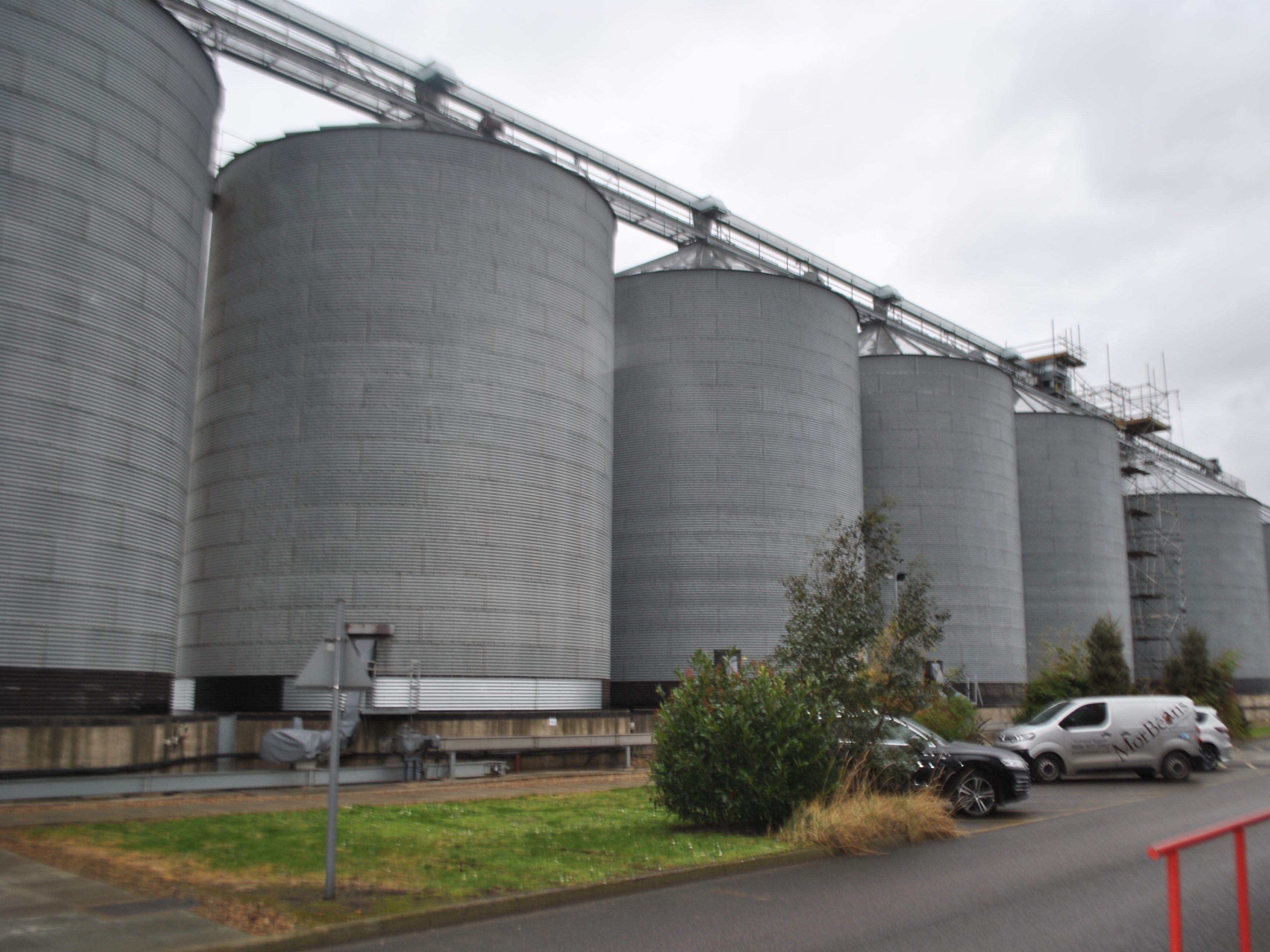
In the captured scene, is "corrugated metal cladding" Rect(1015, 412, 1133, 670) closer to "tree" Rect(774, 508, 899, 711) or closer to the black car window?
the black car window

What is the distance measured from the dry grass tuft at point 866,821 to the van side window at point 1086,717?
10.2 m

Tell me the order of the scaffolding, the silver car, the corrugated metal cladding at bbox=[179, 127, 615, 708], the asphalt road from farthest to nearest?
the scaffolding < the silver car < the corrugated metal cladding at bbox=[179, 127, 615, 708] < the asphalt road

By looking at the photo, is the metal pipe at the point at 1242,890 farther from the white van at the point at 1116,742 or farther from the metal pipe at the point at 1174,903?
the white van at the point at 1116,742

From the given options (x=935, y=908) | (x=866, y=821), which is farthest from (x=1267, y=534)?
(x=935, y=908)

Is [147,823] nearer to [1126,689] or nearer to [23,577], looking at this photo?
[23,577]

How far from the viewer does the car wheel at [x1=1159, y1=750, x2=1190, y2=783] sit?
23.2 meters

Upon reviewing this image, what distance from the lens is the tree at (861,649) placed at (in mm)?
15156

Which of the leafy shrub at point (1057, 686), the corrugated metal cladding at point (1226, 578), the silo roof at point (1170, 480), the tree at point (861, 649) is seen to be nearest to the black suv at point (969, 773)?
the tree at point (861, 649)

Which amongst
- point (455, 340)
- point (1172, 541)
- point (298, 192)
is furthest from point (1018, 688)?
point (298, 192)

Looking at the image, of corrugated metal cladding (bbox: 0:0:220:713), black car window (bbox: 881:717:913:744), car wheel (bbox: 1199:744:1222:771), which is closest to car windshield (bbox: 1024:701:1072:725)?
car wheel (bbox: 1199:744:1222:771)

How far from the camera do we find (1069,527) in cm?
5319

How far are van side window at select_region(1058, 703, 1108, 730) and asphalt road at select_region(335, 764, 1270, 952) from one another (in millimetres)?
9239

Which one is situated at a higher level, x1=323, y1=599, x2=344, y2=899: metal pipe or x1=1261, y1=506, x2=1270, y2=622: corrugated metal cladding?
x1=1261, y1=506, x2=1270, y2=622: corrugated metal cladding

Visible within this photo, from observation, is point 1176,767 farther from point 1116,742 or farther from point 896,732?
point 896,732
